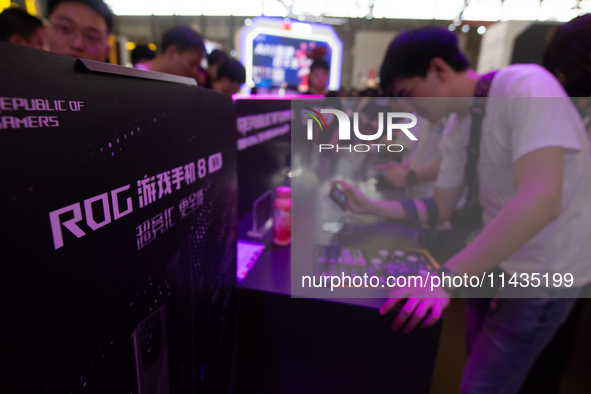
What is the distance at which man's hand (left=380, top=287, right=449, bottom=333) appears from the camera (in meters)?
0.81

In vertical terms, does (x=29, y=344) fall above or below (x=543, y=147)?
below

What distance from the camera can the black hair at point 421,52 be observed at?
103 centimetres

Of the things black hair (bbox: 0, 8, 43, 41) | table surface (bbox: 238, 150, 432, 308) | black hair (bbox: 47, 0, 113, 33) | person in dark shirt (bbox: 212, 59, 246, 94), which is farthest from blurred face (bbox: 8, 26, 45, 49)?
table surface (bbox: 238, 150, 432, 308)

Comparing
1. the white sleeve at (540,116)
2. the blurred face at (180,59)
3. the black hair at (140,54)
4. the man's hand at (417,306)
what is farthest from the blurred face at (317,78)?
the man's hand at (417,306)

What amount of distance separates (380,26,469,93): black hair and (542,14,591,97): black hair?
18.3 inches

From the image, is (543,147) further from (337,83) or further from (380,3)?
(380,3)

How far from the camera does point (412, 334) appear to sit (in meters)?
0.84

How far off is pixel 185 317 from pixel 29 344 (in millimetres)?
362

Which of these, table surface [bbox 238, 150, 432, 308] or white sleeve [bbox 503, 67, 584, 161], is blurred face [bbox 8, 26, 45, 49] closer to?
table surface [bbox 238, 150, 432, 308]

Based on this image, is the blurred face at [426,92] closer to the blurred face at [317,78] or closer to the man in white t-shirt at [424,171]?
the man in white t-shirt at [424,171]

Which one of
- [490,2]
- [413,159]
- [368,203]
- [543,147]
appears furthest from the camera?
[490,2]

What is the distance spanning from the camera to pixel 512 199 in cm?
81

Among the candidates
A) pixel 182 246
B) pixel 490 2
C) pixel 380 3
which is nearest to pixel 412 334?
pixel 182 246

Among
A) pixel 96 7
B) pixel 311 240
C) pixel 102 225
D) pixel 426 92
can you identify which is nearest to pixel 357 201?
pixel 311 240
